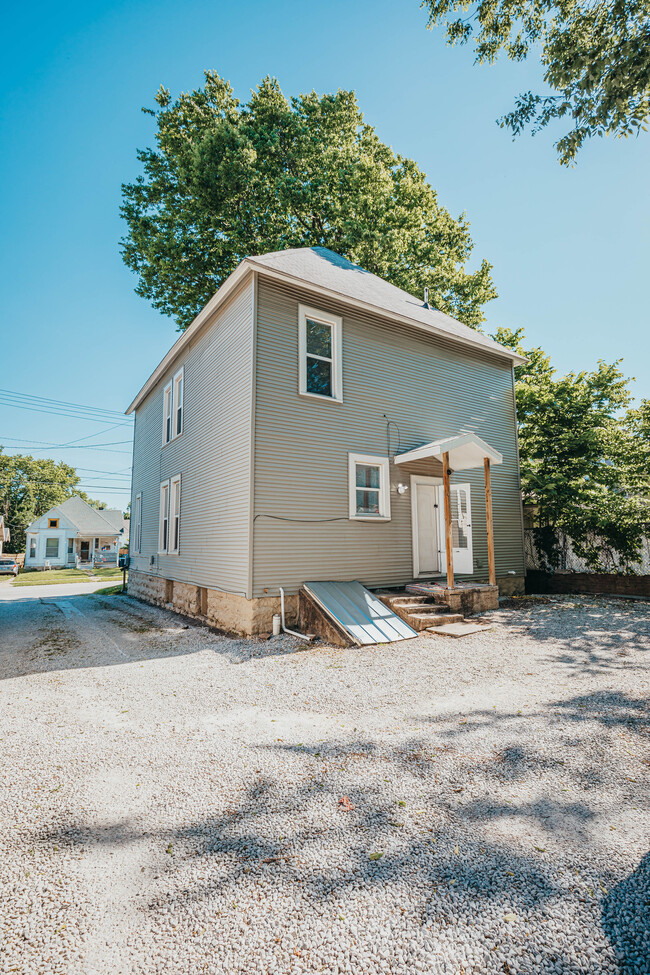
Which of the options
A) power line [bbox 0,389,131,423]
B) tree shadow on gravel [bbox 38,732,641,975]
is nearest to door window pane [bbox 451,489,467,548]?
tree shadow on gravel [bbox 38,732,641,975]

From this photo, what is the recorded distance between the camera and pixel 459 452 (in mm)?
9477

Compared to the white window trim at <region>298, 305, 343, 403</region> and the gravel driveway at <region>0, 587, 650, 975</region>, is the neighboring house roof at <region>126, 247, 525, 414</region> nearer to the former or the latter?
the white window trim at <region>298, 305, 343, 403</region>

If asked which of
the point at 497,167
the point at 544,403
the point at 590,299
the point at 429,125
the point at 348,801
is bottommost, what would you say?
the point at 348,801

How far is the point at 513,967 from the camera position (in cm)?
154

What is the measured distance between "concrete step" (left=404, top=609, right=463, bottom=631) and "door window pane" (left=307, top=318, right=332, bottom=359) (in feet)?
17.5

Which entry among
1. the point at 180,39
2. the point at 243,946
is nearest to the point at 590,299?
the point at 180,39

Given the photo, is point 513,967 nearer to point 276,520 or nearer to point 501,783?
point 501,783

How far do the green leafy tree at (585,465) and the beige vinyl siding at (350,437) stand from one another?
3.95 ft

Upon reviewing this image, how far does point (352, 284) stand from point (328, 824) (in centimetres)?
992

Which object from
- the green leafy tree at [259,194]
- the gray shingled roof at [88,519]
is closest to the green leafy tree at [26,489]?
the gray shingled roof at [88,519]

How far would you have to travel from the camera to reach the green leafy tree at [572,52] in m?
5.27

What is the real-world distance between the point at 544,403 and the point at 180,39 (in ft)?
41.2

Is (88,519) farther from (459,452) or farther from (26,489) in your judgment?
(459,452)

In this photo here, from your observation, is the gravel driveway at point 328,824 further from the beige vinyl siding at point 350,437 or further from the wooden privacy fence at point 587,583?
the wooden privacy fence at point 587,583
